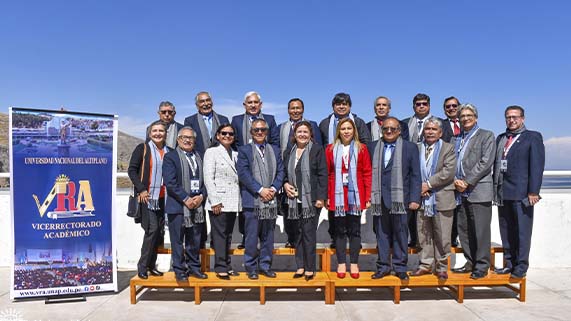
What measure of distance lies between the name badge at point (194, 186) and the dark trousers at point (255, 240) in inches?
22.2

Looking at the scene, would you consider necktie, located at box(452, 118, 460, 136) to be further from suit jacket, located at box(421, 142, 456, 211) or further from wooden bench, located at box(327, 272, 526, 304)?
wooden bench, located at box(327, 272, 526, 304)

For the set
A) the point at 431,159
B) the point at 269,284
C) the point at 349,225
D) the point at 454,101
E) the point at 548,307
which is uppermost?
the point at 454,101

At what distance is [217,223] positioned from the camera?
13.0ft

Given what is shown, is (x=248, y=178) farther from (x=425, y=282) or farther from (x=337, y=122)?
(x=425, y=282)

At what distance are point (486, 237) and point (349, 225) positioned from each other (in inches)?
58.6

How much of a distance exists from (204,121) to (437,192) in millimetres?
2833

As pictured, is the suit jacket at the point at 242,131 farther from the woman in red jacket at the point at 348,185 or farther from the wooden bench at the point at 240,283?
the wooden bench at the point at 240,283

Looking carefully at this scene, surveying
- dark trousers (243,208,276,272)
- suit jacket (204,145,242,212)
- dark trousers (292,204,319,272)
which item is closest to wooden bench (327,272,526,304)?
Result: dark trousers (292,204,319,272)

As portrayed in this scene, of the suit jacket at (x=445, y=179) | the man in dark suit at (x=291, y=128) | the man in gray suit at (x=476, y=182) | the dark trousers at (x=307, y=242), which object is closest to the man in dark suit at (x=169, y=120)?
the man in dark suit at (x=291, y=128)

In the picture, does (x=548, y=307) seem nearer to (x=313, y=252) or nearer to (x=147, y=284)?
(x=313, y=252)

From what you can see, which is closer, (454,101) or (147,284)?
(147,284)

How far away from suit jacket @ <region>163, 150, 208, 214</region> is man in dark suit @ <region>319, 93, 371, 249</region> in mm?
1723

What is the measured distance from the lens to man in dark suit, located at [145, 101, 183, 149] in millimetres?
4500

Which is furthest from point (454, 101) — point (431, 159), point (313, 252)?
point (313, 252)
